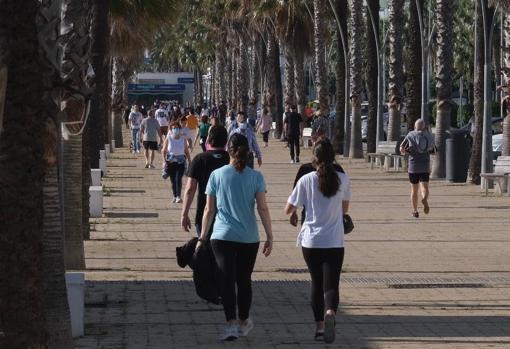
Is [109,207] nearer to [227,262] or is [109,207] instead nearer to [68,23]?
[68,23]

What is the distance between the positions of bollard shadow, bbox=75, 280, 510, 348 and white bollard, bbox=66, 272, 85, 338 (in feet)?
0.38

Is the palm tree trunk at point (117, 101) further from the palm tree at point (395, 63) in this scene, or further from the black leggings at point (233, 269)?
the black leggings at point (233, 269)

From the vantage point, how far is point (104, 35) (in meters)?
18.9

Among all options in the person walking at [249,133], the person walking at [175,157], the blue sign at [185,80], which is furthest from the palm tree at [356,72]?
the blue sign at [185,80]

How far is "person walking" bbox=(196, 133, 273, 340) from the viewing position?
1031 centimetres

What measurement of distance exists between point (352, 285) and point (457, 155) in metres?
16.1

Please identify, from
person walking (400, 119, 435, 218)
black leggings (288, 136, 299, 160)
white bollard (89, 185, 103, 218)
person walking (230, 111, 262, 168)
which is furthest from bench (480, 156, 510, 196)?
black leggings (288, 136, 299, 160)

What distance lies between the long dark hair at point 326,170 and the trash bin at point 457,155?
1926cm

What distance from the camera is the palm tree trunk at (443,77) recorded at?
3108 cm

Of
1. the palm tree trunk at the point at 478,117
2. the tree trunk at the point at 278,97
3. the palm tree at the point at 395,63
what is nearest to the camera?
the palm tree trunk at the point at 478,117

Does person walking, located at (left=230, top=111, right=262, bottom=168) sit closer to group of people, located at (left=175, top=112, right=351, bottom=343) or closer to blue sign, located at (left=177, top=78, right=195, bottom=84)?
group of people, located at (left=175, top=112, right=351, bottom=343)

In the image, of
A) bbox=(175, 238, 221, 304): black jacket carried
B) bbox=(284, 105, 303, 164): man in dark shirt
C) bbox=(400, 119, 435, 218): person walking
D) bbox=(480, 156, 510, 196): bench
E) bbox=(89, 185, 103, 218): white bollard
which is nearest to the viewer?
bbox=(175, 238, 221, 304): black jacket carried

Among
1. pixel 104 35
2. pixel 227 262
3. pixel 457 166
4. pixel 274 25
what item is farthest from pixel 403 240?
pixel 274 25

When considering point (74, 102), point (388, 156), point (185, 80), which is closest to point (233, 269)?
point (74, 102)
